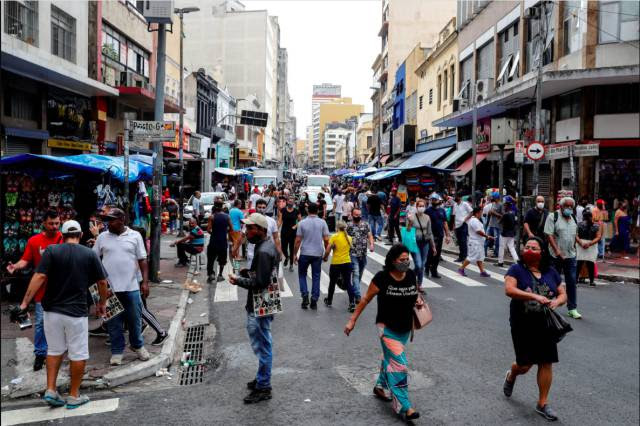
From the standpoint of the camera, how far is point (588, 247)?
37.9 ft

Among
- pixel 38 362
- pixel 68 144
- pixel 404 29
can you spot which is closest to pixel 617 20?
pixel 38 362

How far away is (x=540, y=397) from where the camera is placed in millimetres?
5430

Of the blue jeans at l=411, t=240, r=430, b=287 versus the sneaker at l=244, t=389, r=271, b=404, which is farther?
the blue jeans at l=411, t=240, r=430, b=287

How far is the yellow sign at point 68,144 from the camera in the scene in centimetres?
1945

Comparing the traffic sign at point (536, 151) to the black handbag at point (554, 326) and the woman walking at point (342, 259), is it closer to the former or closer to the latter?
the woman walking at point (342, 259)

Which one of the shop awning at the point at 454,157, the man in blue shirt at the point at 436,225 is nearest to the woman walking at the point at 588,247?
the man in blue shirt at the point at 436,225

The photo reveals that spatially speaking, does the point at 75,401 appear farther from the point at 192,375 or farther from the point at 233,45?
the point at 233,45

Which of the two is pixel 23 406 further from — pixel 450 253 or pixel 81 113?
pixel 81 113

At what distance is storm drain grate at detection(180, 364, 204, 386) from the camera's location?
6.60 metres

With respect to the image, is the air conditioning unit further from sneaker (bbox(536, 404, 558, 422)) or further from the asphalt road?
sneaker (bbox(536, 404, 558, 422))

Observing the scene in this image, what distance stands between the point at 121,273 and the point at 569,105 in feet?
60.5

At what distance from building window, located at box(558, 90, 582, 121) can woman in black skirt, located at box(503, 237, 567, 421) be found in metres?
16.1

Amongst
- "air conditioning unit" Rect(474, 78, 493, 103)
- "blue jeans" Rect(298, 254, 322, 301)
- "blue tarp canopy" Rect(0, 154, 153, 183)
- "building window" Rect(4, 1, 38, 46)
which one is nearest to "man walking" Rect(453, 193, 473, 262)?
"blue jeans" Rect(298, 254, 322, 301)

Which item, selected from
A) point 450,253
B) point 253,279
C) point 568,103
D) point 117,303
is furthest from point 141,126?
point 568,103
